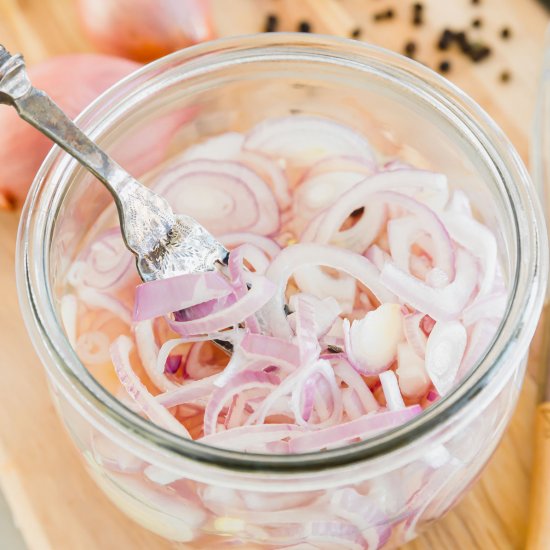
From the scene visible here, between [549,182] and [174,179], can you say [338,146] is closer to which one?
[174,179]

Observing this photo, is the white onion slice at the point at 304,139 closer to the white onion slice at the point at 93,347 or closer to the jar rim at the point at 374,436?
the jar rim at the point at 374,436

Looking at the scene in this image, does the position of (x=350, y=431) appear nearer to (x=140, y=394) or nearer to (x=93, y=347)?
(x=140, y=394)

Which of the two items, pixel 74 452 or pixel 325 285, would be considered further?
pixel 74 452

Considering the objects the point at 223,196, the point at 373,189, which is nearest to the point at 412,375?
the point at 373,189

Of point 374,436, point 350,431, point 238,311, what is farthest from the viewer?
point 238,311

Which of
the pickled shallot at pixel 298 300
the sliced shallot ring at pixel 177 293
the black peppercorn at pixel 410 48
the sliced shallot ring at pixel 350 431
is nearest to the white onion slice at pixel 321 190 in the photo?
the pickled shallot at pixel 298 300

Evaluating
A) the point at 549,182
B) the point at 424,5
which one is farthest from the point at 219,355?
the point at 424,5

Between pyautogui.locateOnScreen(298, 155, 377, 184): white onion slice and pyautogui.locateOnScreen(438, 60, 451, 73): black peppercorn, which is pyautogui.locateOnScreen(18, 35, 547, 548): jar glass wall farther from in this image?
pyautogui.locateOnScreen(438, 60, 451, 73): black peppercorn
